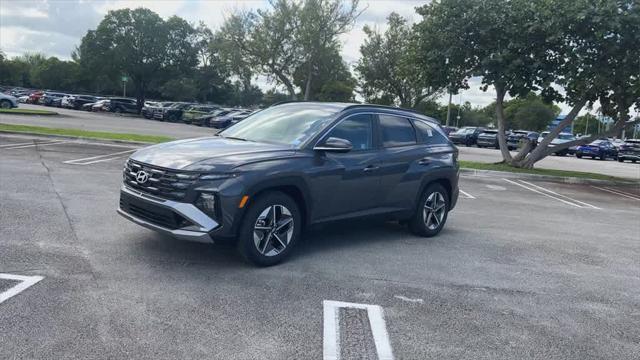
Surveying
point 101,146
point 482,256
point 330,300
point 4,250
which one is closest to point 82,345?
point 330,300

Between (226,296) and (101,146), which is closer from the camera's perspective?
(226,296)

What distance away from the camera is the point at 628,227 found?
1001 cm

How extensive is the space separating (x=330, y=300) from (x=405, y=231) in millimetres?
3374

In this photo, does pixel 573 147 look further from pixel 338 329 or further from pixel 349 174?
pixel 338 329

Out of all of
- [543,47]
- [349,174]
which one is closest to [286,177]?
[349,174]

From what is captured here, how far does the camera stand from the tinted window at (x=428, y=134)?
759cm

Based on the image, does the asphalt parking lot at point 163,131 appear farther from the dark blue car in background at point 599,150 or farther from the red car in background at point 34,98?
the red car in background at point 34,98

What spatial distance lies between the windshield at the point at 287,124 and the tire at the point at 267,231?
2.37ft

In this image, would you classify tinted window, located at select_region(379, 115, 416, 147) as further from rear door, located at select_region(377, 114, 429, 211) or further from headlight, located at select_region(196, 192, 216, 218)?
headlight, located at select_region(196, 192, 216, 218)

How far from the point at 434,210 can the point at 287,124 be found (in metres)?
2.56

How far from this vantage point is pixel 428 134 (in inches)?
304

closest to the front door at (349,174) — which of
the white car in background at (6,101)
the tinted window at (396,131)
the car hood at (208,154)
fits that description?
the tinted window at (396,131)

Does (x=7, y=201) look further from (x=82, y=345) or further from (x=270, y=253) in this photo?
(x=82, y=345)

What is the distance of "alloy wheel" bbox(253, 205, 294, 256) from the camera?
5.46m
